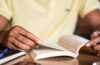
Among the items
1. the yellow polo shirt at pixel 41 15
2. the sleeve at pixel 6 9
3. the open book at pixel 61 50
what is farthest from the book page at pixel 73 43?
the sleeve at pixel 6 9

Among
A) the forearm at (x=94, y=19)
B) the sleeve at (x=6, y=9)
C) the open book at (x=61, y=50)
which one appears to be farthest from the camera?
the forearm at (x=94, y=19)

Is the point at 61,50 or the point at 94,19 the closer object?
the point at 61,50

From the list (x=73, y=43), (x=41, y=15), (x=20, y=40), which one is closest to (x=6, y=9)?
(x=41, y=15)

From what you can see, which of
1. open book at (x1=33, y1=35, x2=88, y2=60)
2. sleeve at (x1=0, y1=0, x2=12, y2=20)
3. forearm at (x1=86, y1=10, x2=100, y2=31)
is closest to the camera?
open book at (x1=33, y1=35, x2=88, y2=60)

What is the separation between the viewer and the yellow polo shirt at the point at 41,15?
117 centimetres

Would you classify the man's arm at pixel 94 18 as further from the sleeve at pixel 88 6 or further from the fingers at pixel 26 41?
the fingers at pixel 26 41

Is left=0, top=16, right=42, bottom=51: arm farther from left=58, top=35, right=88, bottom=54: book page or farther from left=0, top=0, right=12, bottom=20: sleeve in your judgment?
left=0, top=0, right=12, bottom=20: sleeve

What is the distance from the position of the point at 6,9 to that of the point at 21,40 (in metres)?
0.48

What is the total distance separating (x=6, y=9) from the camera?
1.15 metres

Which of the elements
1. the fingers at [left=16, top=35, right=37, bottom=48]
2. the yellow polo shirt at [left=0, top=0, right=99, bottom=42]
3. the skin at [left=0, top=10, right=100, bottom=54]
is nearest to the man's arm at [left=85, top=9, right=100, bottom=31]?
the yellow polo shirt at [left=0, top=0, right=99, bottom=42]

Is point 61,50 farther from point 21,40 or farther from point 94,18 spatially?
point 94,18

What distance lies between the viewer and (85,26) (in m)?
1.44

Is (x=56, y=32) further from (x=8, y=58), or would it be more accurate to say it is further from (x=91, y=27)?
(x=8, y=58)

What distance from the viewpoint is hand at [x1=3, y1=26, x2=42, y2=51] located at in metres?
0.72
